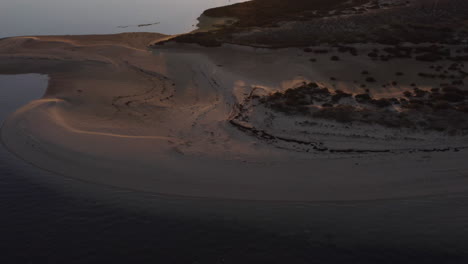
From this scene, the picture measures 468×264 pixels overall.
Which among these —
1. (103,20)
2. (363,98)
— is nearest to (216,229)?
(363,98)

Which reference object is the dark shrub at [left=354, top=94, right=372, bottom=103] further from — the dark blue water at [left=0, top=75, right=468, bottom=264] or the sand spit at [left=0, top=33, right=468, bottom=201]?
the dark blue water at [left=0, top=75, right=468, bottom=264]

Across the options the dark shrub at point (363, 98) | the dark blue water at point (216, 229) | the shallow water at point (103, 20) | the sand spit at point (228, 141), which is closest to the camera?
the dark blue water at point (216, 229)

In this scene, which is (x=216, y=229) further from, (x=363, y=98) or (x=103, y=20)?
(x=103, y=20)

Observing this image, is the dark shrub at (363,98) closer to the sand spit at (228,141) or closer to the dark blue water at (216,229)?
the sand spit at (228,141)

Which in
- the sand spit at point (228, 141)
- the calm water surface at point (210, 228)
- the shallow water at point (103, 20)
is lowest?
the calm water surface at point (210, 228)

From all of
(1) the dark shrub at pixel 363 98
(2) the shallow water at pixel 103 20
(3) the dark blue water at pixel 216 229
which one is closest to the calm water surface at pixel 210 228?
(3) the dark blue water at pixel 216 229

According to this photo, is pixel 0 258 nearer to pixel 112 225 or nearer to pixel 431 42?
pixel 112 225

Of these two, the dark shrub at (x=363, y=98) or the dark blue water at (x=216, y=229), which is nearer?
the dark blue water at (x=216, y=229)
